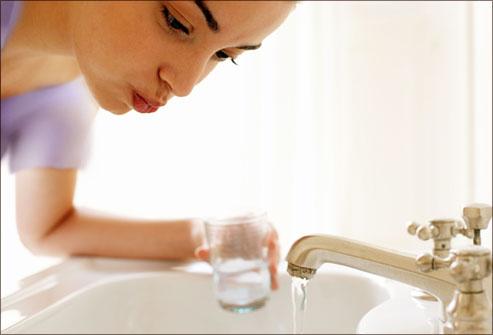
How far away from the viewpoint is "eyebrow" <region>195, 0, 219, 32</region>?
20.9 inches

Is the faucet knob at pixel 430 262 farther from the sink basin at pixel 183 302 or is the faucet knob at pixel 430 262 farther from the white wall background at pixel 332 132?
the white wall background at pixel 332 132

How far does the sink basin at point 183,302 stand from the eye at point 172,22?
0.35 meters

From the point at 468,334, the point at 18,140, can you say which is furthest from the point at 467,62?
the point at 468,334

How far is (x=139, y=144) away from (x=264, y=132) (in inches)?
10.9

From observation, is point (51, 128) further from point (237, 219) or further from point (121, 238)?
point (237, 219)

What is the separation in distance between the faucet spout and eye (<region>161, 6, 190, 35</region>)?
20 centimetres

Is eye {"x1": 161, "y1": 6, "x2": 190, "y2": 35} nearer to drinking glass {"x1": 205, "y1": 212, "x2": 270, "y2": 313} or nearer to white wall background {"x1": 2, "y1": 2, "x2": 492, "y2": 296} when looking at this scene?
drinking glass {"x1": 205, "y1": 212, "x2": 270, "y2": 313}

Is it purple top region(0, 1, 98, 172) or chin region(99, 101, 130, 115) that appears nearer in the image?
chin region(99, 101, 130, 115)

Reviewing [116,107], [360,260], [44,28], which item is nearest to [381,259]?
[360,260]

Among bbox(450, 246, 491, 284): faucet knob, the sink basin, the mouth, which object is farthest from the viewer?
the sink basin

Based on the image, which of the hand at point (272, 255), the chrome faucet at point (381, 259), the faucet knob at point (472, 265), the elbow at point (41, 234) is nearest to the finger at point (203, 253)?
the hand at point (272, 255)

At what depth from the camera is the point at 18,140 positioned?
0.99m

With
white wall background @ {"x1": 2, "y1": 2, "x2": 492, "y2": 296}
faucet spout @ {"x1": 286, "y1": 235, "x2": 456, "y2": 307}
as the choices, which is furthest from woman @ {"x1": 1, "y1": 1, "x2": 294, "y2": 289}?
white wall background @ {"x1": 2, "y1": 2, "x2": 492, "y2": 296}

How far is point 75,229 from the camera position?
36.9 inches
